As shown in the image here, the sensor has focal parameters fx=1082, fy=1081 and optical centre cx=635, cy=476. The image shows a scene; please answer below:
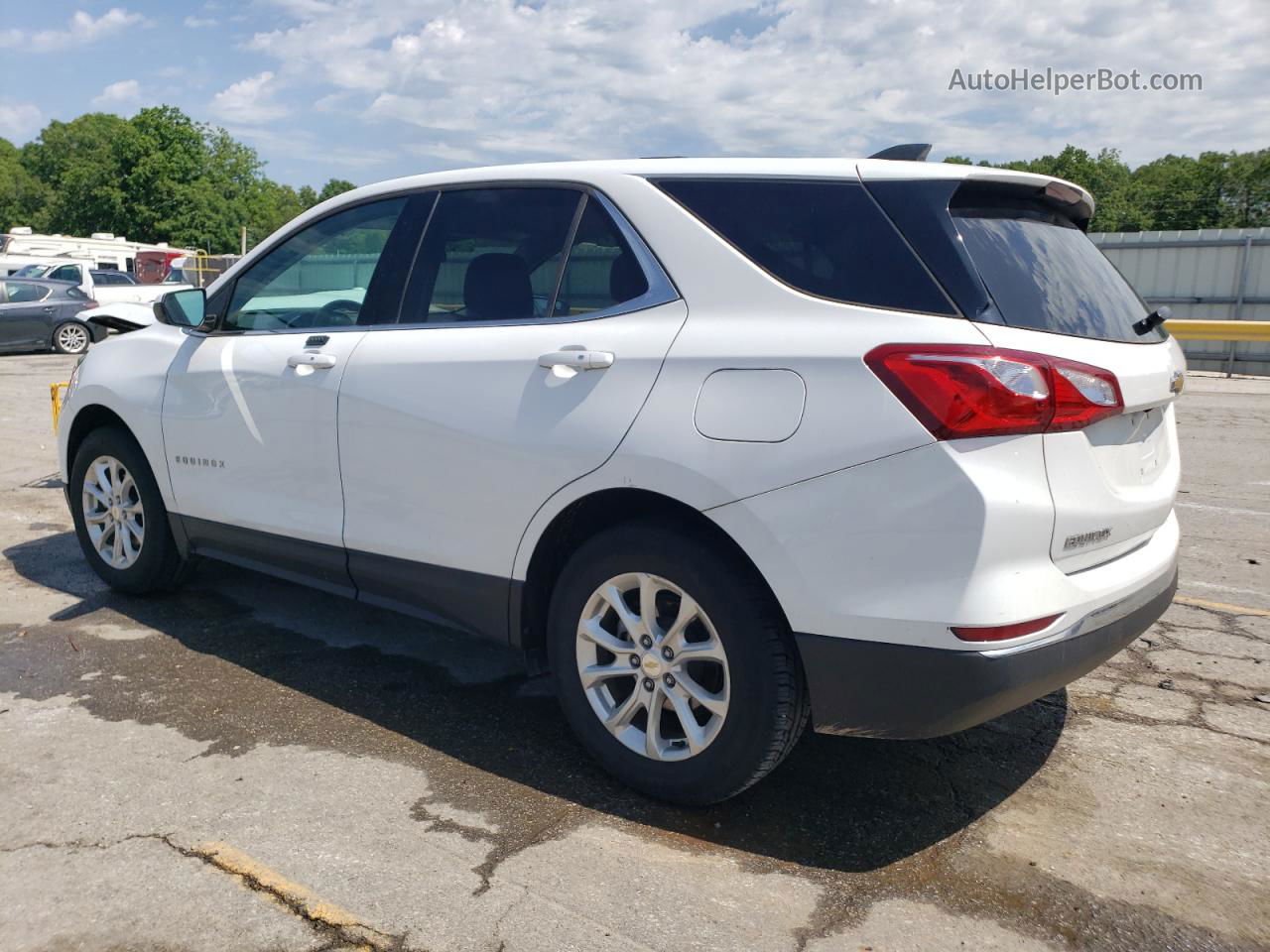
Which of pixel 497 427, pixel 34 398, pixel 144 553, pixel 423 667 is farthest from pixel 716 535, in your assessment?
pixel 34 398

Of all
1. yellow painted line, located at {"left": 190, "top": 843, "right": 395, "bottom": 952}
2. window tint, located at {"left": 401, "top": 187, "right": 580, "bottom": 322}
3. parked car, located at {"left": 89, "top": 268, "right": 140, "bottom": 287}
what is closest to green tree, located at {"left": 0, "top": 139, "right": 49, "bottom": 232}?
parked car, located at {"left": 89, "top": 268, "right": 140, "bottom": 287}

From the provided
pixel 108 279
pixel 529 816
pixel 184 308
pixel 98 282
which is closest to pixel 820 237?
pixel 529 816

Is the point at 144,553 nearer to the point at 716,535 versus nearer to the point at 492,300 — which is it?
the point at 492,300

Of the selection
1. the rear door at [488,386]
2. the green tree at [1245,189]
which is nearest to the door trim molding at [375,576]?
the rear door at [488,386]

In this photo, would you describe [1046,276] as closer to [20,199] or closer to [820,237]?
[820,237]

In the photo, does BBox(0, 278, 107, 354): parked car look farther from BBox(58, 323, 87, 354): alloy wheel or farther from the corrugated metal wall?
the corrugated metal wall

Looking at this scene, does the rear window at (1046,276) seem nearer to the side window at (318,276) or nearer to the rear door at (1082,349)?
the rear door at (1082,349)

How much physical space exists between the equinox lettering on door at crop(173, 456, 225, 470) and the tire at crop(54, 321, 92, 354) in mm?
17452

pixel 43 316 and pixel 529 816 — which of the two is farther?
pixel 43 316

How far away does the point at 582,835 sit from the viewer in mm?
2998

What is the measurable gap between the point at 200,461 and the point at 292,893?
232 cm

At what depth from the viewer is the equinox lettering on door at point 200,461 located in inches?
174

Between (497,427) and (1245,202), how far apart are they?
72.5 m

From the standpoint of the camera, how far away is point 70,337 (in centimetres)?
2027
